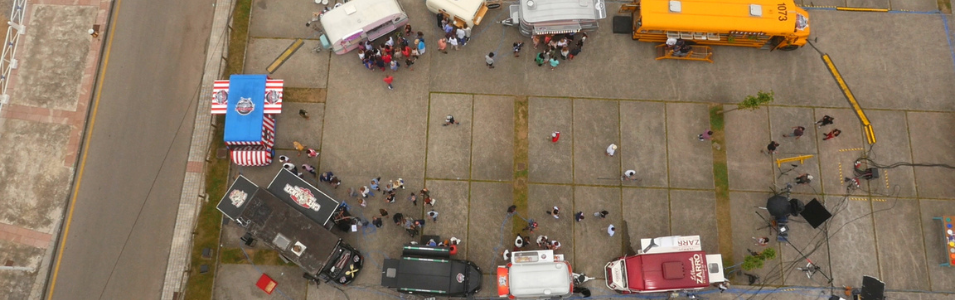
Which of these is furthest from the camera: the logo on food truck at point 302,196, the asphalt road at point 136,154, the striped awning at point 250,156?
the asphalt road at point 136,154

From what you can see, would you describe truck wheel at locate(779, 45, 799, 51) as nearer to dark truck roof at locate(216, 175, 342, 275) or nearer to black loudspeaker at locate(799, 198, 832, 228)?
black loudspeaker at locate(799, 198, 832, 228)

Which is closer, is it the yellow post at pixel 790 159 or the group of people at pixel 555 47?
the yellow post at pixel 790 159

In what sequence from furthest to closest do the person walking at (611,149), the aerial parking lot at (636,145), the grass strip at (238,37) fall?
the grass strip at (238,37) < the person walking at (611,149) < the aerial parking lot at (636,145)

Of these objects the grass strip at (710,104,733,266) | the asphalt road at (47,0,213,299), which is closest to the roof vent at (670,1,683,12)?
the grass strip at (710,104,733,266)

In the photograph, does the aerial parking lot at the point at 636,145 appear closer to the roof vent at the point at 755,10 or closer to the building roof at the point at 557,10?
the building roof at the point at 557,10

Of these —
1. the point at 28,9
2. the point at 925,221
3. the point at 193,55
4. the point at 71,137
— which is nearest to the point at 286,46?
the point at 193,55

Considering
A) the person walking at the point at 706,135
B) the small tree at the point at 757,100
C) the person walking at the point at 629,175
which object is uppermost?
the small tree at the point at 757,100

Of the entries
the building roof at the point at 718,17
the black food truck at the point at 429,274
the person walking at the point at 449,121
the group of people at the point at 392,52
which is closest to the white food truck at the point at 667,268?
the black food truck at the point at 429,274
